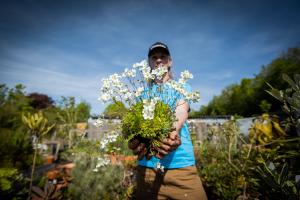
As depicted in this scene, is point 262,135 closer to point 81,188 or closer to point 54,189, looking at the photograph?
point 81,188

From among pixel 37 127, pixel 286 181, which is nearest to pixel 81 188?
pixel 37 127

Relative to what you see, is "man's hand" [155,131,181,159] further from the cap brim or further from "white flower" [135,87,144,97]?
the cap brim

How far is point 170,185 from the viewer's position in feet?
6.00

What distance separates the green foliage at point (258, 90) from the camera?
20805 mm

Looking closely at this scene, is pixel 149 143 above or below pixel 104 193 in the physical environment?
above

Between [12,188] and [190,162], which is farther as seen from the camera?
[12,188]

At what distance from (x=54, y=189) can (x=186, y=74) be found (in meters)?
3.57

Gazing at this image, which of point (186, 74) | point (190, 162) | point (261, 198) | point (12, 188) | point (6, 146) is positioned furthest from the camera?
point (6, 146)

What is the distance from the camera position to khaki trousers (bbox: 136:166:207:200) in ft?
5.90

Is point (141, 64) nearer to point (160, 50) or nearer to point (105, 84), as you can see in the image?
point (105, 84)

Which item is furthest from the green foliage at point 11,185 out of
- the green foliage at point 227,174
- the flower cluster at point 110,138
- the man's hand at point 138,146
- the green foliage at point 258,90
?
the green foliage at point 258,90

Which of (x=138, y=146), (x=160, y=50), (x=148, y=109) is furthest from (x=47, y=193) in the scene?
(x=148, y=109)

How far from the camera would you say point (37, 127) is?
12.8ft

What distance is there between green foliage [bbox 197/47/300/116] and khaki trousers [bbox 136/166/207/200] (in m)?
10.8
